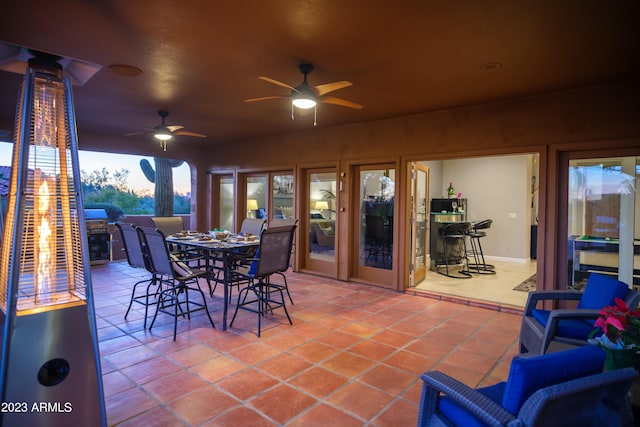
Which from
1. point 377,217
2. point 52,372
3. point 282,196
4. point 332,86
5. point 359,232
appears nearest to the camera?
point 52,372

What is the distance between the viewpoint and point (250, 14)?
7.97 ft

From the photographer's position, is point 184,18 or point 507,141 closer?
point 184,18

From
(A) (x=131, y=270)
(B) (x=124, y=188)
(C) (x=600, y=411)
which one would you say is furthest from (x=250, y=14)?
(B) (x=124, y=188)

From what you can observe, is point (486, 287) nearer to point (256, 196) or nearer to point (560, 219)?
point (560, 219)

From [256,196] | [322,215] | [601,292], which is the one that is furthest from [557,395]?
[256,196]

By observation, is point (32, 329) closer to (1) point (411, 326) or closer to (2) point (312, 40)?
(2) point (312, 40)

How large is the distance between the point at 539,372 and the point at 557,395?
102 millimetres

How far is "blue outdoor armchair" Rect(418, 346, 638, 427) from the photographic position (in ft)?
3.85

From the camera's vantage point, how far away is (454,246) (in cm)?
700

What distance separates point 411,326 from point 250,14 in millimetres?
3226

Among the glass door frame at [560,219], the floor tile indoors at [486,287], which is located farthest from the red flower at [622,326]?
the floor tile indoors at [486,287]

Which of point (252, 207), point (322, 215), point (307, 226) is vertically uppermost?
point (252, 207)

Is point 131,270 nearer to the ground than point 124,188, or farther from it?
nearer to the ground

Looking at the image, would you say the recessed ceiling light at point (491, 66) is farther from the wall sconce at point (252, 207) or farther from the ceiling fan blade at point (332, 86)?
the wall sconce at point (252, 207)
